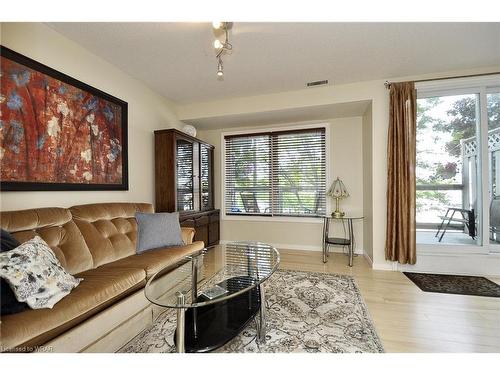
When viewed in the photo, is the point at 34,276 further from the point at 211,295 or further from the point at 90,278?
A: the point at 211,295

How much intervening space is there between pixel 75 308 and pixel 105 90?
2.29 metres

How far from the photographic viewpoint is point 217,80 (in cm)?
292

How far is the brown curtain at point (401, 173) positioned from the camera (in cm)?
271

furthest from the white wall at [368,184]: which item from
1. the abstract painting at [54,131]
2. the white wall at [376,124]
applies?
the abstract painting at [54,131]

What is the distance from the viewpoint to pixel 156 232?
7.53 ft

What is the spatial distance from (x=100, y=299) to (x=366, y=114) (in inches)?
151

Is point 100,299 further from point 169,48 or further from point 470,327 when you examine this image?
point 470,327

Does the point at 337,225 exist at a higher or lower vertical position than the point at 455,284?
higher

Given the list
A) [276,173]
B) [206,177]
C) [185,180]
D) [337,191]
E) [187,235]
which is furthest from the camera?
[276,173]

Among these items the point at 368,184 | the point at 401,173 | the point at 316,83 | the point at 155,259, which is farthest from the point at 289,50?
the point at 155,259

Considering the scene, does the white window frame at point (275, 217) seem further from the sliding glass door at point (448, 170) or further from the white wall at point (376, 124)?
the sliding glass door at point (448, 170)

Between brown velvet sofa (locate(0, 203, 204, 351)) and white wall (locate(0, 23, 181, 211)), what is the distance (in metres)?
0.23

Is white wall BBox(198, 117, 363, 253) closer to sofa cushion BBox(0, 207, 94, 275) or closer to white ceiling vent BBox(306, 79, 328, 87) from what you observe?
white ceiling vent BBox(306, 79, 328, 87)
